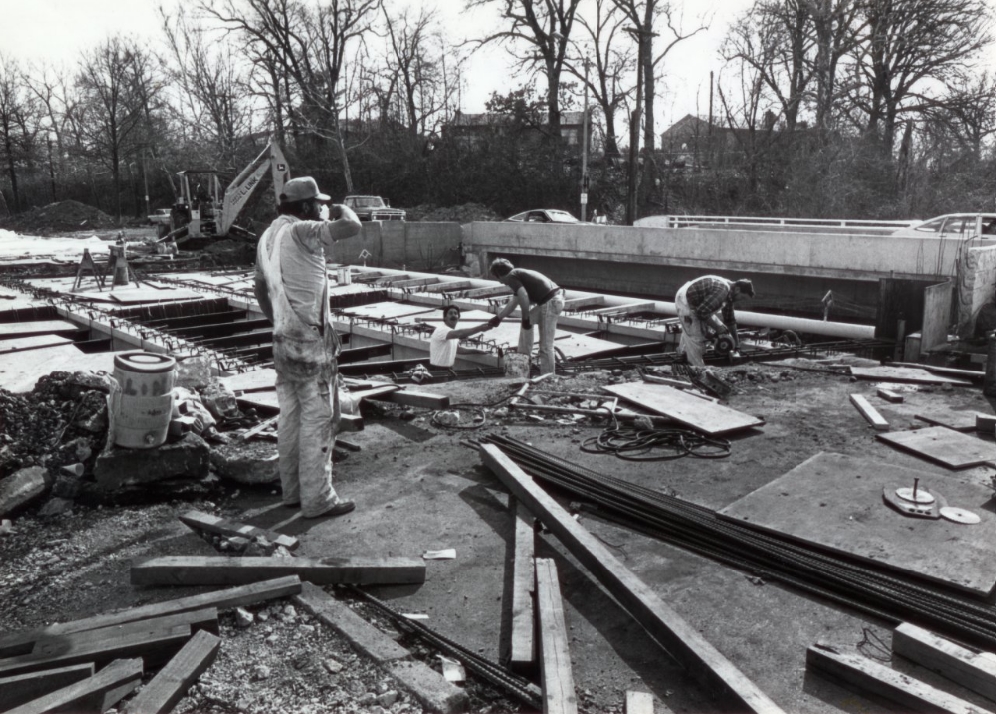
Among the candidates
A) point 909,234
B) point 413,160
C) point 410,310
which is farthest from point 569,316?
point 413,160

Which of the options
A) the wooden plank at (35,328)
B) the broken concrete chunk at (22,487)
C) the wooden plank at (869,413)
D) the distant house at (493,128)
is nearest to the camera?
the broken concrete chunk at (22,487)

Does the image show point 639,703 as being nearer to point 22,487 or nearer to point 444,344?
point 22,487

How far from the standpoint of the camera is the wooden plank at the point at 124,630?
3098 millimetres

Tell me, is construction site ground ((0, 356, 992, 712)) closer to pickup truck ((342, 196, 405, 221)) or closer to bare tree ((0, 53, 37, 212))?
pickup truck ((342, 196, 405, 221))

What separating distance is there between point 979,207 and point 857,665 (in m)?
25.5

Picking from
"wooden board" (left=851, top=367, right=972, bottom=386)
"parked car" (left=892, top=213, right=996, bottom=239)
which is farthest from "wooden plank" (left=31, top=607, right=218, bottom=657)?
"parked car" (left=892, top=213, right=996, bottom=239)

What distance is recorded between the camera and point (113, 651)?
3062mm

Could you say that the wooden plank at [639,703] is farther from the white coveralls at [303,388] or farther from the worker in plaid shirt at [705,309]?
the worker in plaid shirt at [705,309]

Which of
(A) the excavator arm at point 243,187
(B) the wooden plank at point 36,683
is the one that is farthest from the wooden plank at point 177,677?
(A) the excavator arm at point 243,187

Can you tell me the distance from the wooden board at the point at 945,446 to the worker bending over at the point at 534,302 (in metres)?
3.57

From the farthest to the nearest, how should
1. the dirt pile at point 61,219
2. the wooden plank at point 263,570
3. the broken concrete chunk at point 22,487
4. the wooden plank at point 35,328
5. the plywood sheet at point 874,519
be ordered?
the dirt pile at point 61,219, the wooden plank at point 35,328, the broken concrete chunk at point 22,487, the plywood sheet at point 874,519, the wooden plank at point 263,570

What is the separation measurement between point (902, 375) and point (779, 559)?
5424mm

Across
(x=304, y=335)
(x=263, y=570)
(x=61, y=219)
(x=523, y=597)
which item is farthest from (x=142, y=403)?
(x=61, y=219)

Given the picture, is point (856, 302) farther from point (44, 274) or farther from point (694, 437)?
point (44, 274)
